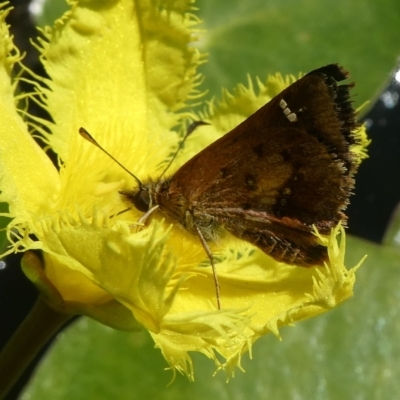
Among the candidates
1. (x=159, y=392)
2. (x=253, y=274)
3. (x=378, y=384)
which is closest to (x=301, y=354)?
(x=378, y=384)

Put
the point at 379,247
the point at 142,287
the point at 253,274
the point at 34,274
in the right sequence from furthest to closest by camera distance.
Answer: the point at 379,247 → the point at 253,274 → the point at 34,274 → the point at 142,287

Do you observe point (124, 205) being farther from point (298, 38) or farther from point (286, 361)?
point (298, 38)

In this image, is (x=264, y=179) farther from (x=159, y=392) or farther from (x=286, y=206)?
(x=159, y=392)

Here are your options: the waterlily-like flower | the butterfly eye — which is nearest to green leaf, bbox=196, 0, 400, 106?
the waterlily-like flower

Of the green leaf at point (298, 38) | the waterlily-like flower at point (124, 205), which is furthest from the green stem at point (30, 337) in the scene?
the green leaf at point (298, 38)

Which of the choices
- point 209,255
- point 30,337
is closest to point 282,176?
point 209,255

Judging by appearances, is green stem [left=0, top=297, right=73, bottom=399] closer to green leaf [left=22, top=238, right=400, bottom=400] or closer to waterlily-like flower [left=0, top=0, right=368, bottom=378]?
waterlily-like flower [left=0, top=0, right=368, bottom=378]

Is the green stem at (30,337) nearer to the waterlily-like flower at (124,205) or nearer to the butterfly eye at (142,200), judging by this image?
the waterlily-like flower at (124,205)
